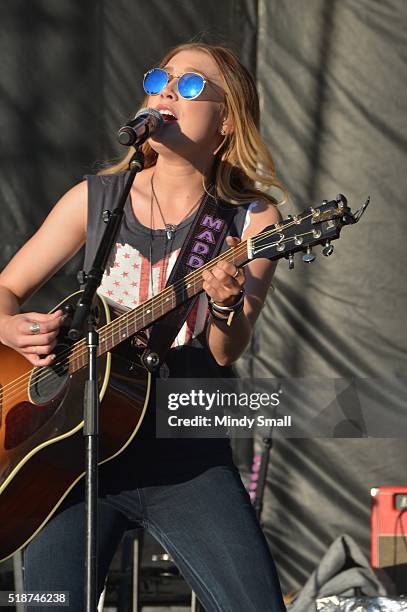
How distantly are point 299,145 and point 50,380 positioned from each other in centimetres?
281

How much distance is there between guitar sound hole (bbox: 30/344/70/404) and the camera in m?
2.98

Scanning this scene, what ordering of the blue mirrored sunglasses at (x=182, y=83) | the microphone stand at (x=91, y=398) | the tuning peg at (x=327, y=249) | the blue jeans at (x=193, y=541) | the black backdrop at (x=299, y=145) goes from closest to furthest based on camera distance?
the microphone stand at (x=91, y=398) < the blue jeans at (x=193, y=541) < the tuning peg at (x=327, y=249) < the blue mirrored sunglasses at (x=182, y=83) < the black backdrop at (x=299, y=145)

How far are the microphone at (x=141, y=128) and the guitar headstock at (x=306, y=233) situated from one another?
0.39 m

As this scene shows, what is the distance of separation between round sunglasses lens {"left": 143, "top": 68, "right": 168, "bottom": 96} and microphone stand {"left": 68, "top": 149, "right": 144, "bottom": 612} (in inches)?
18.3

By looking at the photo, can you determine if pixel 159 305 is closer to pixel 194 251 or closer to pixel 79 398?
pixel 194 251

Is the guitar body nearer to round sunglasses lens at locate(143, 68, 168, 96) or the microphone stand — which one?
the microphone stand

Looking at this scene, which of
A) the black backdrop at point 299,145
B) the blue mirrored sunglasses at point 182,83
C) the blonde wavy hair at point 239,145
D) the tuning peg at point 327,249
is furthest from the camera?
the black backdrop at point 299,145

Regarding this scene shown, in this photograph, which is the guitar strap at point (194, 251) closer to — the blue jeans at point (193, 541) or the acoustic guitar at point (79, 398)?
the acoustic guitar at point (79, 398)

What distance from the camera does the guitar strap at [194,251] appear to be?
114 inches

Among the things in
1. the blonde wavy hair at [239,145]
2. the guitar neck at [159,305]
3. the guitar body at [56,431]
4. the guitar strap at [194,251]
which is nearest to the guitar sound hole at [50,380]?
the guitar body at [56,431]

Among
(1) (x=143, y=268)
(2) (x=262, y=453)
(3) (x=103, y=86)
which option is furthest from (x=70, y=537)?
(3) (x=103, y=86)

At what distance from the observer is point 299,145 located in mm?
5469

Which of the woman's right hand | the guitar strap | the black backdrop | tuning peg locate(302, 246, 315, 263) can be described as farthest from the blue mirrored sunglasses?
the black backdrop

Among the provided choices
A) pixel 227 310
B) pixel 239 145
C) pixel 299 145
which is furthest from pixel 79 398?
pixel 299 145
